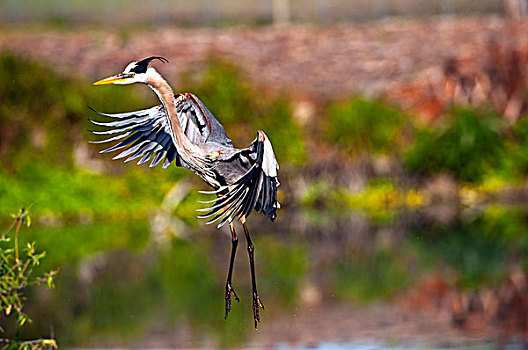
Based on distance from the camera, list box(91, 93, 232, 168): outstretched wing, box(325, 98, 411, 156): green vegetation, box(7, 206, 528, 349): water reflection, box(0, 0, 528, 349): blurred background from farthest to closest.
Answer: box(325, 98, 411, 156): green vegetation < box(0, 0, 528, 349): blurred background < box(7, 206, 528, 349): water reflection < box(91, 93, 232, 168): outstretched wing

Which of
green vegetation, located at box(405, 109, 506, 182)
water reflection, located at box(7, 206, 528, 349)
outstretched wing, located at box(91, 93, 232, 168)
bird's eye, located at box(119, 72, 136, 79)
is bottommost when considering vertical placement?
water reflection, located at box(7, 206, 528, 349)

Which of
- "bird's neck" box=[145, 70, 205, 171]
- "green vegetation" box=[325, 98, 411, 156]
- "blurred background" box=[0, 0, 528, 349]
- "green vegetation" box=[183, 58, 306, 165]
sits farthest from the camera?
"green vegetation" box=[325, 98, 411, 156]

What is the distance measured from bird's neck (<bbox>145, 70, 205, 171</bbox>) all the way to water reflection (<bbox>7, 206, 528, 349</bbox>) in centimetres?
298

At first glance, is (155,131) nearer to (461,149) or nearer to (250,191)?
(250,191)

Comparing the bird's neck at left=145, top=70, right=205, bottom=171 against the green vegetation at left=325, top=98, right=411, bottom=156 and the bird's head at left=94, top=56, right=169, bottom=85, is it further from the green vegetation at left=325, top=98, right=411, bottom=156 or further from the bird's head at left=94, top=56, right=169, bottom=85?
the green vegetation at left=325, top=98, right=411, bottom=156

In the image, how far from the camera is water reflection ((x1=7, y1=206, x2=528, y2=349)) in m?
8.95

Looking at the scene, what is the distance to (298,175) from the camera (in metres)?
20.2

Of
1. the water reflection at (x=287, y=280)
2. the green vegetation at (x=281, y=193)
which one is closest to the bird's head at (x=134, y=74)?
the water reflection at (x=287, y=280)

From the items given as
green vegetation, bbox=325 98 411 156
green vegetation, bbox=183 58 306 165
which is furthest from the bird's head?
green vegetation, bbox=325 98 411 156

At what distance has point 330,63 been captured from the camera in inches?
1067

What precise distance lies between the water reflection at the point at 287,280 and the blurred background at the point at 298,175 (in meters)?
0.05

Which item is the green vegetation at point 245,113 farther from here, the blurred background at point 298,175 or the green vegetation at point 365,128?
the green vegetation at point 365,128

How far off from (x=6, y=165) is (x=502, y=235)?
34.1 ft

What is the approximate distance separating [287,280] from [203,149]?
20.1 ft
